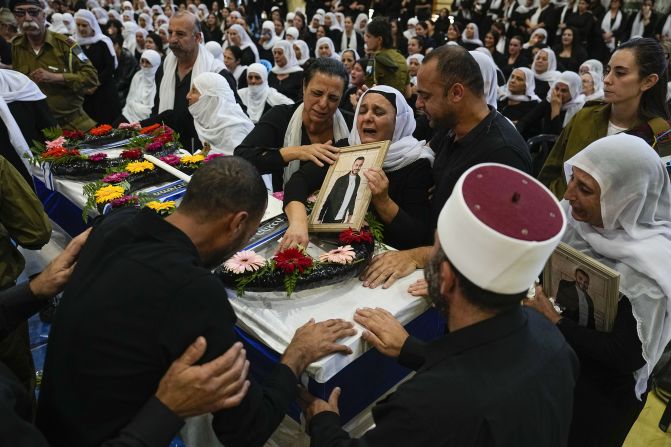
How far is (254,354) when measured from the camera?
80.9 inches

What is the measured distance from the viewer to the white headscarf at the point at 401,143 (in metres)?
2.59

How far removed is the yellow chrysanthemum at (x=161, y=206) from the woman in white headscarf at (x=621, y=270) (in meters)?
1.90

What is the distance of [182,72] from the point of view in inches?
193

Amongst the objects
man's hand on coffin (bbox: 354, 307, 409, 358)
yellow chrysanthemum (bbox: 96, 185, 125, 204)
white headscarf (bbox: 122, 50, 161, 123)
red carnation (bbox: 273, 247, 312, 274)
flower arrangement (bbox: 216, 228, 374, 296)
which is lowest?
white headscarf (bbox: 122, 50, 161, 123)

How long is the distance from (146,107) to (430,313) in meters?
6.73

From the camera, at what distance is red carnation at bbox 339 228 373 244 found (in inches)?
89.4

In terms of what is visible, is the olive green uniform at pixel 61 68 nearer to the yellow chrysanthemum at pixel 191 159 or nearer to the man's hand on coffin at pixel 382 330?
the yellow chrysanthemum at pixel 191 159

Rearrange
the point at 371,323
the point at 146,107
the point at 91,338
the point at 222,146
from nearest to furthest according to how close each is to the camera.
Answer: the point at 91,338, the point at 371,323, the point at 222,146, the point at 146,107

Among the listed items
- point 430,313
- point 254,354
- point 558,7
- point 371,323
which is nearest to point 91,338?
point 254,354

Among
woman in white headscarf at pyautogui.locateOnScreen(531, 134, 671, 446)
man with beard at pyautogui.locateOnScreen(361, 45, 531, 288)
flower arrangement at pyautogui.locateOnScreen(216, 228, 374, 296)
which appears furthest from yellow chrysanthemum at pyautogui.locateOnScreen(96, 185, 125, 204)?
woman in white headscarf at pyautogui.locateOnScreen(531, 134, 671, 446)

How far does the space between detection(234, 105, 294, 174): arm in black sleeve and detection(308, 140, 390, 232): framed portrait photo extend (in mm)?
568

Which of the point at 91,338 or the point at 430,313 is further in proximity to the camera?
the point at 430,313

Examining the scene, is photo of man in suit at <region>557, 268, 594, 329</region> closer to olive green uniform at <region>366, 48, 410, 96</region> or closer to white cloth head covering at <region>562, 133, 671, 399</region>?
white cloth head covering at <region>562, 133, 671, 399</region>

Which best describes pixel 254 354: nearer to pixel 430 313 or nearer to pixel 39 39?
pixel 430 313
